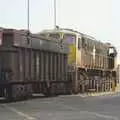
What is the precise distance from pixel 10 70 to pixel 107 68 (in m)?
19.2

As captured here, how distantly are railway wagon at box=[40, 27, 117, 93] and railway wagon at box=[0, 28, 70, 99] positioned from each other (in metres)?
1.24

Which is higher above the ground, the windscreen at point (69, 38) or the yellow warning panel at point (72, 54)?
the windscreen at point (69, 38)

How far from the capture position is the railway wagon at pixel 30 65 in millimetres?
25594

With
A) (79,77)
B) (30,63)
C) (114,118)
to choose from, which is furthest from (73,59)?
(114,118)

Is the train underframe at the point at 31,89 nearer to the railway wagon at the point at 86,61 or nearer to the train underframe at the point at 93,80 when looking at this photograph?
the train underframe at the point at 93,80

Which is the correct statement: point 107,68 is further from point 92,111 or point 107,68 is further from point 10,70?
point 92,111

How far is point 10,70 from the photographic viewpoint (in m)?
25.6

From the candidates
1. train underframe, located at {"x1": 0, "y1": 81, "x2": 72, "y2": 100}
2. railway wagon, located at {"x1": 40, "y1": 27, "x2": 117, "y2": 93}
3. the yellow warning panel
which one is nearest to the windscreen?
railway wagon, located at {"x1": 40, "y1": 27, "x2": 117, "y2": 93}

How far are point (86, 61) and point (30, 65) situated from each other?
10.6 m

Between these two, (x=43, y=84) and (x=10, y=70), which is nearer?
(x=10, y=70)

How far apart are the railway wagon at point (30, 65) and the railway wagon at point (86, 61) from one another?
1243 mm

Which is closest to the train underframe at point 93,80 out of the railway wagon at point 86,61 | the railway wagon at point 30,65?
the railway wagon at point 86,61

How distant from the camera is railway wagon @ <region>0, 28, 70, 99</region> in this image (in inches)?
1008

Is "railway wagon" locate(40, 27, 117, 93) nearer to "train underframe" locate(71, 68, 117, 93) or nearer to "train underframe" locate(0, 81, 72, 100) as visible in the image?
"train underframe" locate(71, 68, 117, 93)
